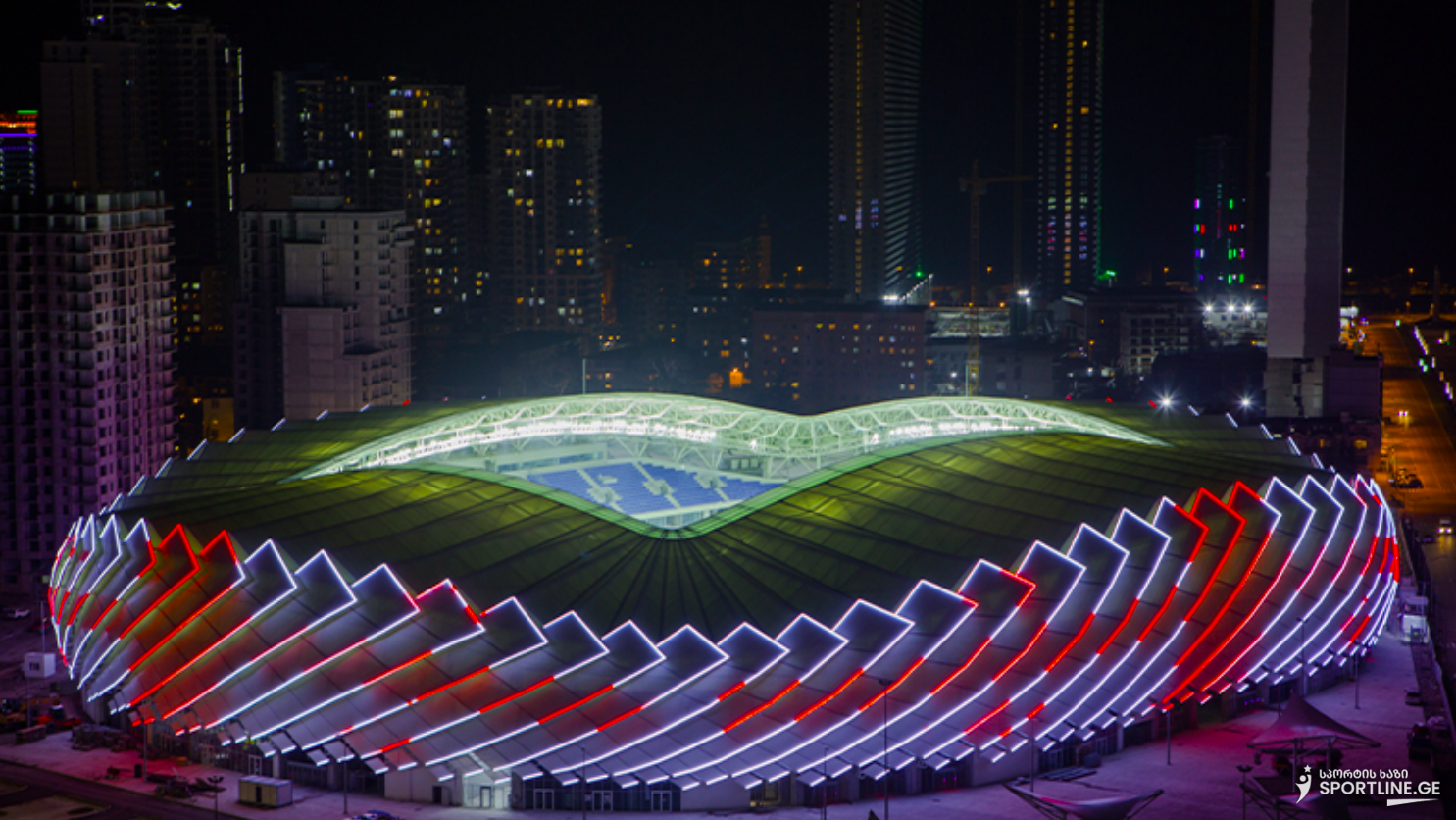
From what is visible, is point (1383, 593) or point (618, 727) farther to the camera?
point (1383, 593)

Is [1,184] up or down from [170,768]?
up

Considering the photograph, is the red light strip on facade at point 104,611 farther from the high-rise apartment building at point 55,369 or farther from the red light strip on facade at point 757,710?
the high-rise apartment building at point 55,369

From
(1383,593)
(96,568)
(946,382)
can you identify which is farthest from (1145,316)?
(96,568)

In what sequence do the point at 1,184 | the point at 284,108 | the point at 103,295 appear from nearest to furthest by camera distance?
the point at 103,295 < the point at 1,184 < the point at 284,108

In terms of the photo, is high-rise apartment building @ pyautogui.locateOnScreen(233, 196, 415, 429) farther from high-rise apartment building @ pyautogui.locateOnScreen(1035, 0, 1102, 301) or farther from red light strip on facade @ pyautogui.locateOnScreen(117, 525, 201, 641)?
high-rise apartment building @ pyautogui.locateOnScreen(1035, 0, 1102, 301)

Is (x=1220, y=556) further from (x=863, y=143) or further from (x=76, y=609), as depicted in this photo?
Result: (x=863, y=143)

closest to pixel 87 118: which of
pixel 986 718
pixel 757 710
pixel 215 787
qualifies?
pixel 215 787

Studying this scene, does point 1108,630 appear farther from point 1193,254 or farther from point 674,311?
point 1193,254
